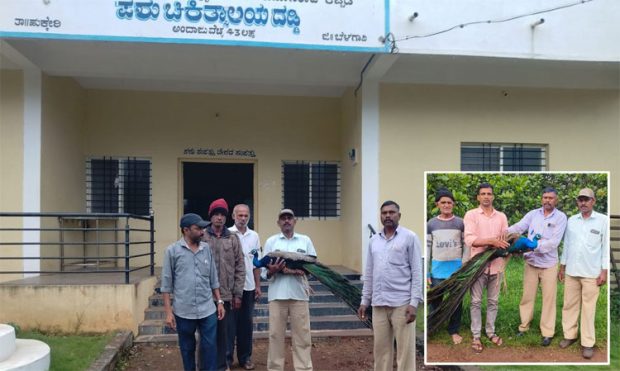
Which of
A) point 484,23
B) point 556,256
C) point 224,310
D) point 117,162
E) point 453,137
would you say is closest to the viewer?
point 556,256

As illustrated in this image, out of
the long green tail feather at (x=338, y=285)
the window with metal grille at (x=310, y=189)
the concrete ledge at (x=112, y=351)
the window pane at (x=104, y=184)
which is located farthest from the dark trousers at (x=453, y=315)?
the window pane at (x=104, y=184)

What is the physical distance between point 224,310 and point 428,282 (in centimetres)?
199

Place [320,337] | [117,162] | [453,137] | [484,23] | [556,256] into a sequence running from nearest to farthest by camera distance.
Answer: [556,256], [320,337], [484,23], [453,137], [117,162]

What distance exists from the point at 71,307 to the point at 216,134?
3976 millimetres

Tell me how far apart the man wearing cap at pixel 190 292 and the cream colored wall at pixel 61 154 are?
406 centimetres

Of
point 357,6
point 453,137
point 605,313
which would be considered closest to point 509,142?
point 453,137

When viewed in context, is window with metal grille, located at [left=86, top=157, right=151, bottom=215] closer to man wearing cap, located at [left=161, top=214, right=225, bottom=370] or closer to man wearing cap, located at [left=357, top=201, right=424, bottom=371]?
man wearing cap, located at [left=161, top=214, right=225, bottom=370]

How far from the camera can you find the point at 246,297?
5.21 m

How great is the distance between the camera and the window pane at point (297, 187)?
927 centimetres

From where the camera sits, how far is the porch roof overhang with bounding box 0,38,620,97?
702 cm

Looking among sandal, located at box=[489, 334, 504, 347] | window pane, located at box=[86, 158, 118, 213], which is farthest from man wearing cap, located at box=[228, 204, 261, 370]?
window pane, located at box=[86, 158, 118, 213]

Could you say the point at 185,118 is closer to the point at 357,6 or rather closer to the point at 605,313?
the point at 357,6

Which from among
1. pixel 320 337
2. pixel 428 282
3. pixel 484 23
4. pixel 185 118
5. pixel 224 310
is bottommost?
pixel 320 337

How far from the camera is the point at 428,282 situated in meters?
3.41
